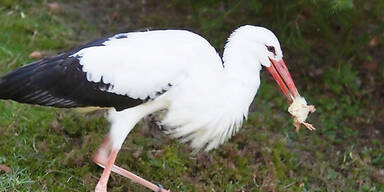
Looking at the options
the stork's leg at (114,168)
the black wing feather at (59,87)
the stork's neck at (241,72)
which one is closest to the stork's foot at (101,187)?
the stork's leg at (114,168)

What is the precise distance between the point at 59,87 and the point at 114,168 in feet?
2.40

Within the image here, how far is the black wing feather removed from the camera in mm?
4504

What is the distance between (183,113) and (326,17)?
229 cm

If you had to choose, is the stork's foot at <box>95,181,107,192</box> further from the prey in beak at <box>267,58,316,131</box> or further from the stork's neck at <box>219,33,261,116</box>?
the prey in beak at <box>267,58,316,131</box>

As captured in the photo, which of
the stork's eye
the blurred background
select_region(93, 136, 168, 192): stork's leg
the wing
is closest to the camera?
the wing

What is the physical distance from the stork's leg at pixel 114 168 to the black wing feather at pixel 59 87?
1.44 ft

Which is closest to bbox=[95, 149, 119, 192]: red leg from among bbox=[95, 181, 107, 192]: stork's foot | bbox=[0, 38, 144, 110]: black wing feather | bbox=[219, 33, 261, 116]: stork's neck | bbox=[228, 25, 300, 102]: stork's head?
bbox=[95, 181, 107, 192]: stork's foot

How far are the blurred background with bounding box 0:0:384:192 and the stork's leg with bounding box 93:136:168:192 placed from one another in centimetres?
15

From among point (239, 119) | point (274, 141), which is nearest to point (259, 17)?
point (274, 141)

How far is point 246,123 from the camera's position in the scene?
6098mm

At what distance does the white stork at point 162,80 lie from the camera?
4.42 metres

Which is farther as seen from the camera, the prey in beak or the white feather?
the prey in beak

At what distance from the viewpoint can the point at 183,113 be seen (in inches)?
176

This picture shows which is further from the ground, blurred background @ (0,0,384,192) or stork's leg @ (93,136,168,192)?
stork's leg @ (93,136,168,192)
